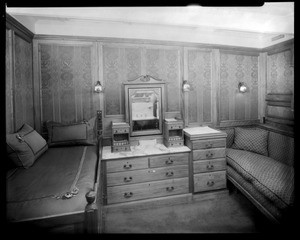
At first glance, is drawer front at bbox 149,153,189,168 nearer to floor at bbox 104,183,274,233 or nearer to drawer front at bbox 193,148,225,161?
drawer front at bbox 193,148,225,161

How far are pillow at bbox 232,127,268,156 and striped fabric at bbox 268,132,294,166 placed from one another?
0.11 m

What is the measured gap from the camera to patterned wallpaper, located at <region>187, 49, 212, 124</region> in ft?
13.1

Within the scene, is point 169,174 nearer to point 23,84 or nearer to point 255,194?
point 255,194

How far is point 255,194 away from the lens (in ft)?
9.00

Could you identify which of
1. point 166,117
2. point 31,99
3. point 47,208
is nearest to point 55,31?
point 31,99

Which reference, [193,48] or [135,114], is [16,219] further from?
[193,48]

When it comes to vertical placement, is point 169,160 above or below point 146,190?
above

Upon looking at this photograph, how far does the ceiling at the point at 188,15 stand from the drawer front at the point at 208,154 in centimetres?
204

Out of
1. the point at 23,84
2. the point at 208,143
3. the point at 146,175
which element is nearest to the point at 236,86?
the point at 208,143

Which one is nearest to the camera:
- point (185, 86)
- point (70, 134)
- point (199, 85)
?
point (70, 134)

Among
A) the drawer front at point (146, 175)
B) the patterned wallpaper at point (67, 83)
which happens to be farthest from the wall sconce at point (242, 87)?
the patterned wallpaper at point (67, 83)

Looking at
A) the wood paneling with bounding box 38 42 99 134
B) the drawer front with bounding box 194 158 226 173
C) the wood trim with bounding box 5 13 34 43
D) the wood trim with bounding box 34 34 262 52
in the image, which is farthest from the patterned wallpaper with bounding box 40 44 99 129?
the drawer front with bounding box 194 158 226 173

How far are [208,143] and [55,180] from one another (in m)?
2.43

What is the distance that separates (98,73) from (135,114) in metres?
1.00
